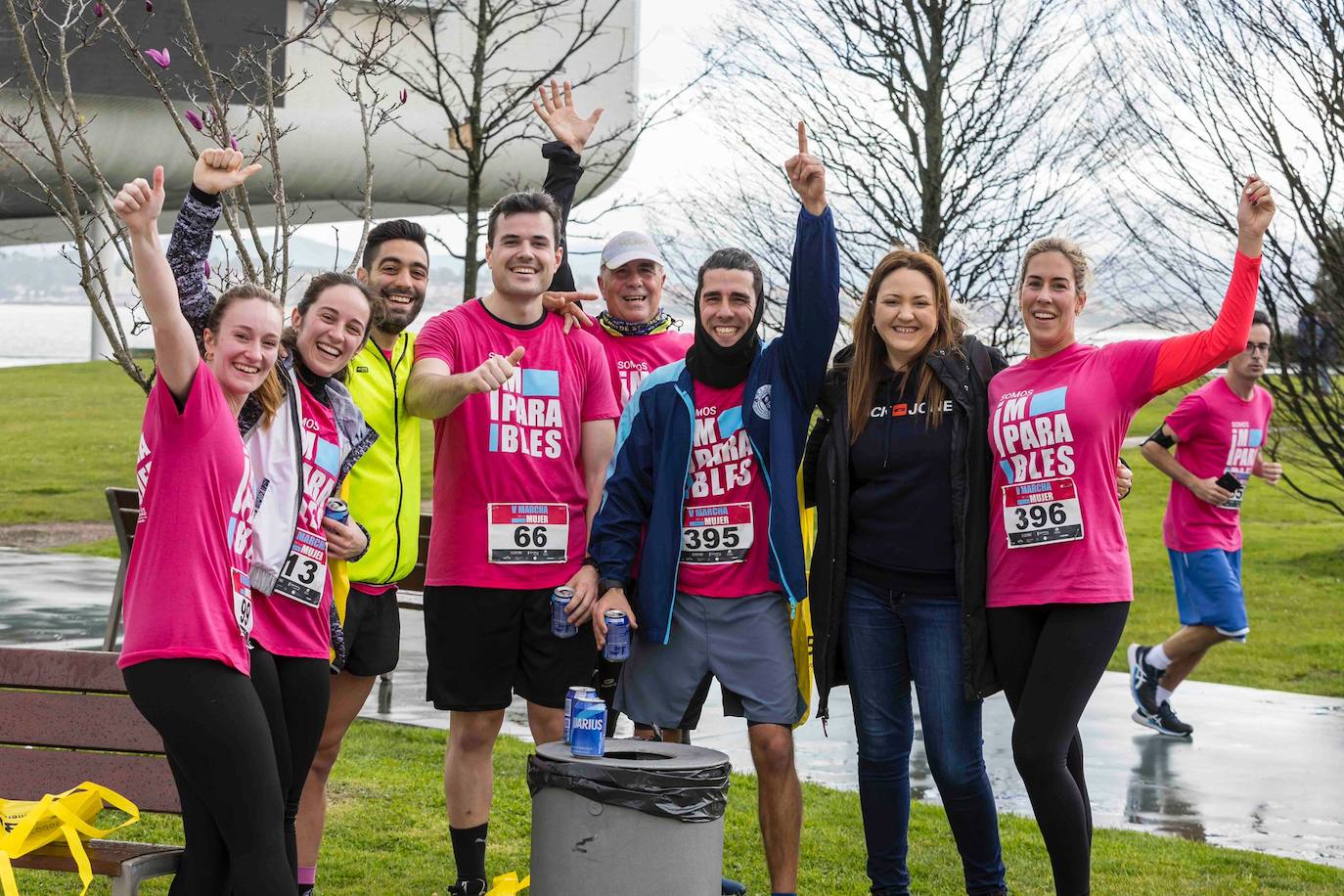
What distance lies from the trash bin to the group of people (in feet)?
2.05

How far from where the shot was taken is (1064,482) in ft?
15.1

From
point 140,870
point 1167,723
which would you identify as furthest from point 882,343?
point 1167,723

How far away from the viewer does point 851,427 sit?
4867 millimetres

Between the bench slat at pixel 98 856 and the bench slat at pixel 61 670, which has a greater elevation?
the bench slat at pixel 61 670

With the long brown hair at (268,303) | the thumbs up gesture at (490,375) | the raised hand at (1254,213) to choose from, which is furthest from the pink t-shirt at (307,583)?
the raised hand at (1254,213)

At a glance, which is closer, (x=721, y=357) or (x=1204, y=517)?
(x=721, y=357)

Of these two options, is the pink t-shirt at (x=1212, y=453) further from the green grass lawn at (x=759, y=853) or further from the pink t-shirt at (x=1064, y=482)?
the pink t-shirt at (x=1064, y=482)

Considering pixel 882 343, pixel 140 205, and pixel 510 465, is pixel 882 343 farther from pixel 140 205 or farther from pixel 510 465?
pixel 140 205

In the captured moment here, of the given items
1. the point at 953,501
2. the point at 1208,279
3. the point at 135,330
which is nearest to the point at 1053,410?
the point at 953,501

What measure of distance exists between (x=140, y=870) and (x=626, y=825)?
1.28m

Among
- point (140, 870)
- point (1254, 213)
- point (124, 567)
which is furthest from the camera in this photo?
point (124, 567)

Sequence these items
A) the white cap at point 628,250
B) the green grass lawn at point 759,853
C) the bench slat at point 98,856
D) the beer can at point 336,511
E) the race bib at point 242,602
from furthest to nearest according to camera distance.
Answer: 1. the white cap at point 628,250
2. the green grass lawn at point 759,853
3. the beer can at point 336,511
4. the bench slat at point 98,856
5. the race bib at point 242,602

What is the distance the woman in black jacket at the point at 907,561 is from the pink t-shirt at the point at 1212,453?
154 inches

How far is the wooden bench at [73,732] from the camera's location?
4488 millimetres
